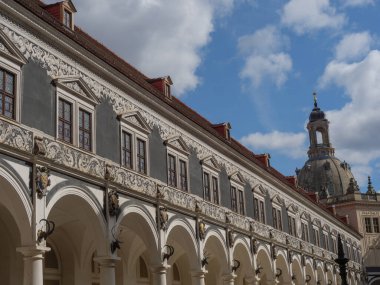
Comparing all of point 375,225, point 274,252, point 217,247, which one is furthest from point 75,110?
point 375,225

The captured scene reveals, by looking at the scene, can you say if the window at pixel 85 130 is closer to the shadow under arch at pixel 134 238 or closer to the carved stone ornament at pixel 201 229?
the shadow under arch at pixel 134 238

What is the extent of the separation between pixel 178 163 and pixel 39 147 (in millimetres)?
8725

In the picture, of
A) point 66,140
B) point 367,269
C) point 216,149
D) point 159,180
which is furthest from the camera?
point 367,269

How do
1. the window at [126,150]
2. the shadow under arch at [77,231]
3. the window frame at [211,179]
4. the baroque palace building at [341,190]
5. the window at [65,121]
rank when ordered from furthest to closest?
the baroque palace building at [341,190] → the window frame at [211,179] → the window at [126,150] → the shadow under arch at [77,231] → the window at [65,121]

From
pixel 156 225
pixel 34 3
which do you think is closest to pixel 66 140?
pixel 34 3

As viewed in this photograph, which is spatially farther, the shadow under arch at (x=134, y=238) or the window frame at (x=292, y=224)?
the window frame at (x=292, y=224)

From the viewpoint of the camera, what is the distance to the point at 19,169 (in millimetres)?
14266

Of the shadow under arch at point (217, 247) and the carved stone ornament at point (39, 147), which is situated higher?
the carved stone ornament at point (39, 147)

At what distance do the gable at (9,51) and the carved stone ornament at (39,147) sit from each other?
186 cm

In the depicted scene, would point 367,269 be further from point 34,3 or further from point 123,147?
point 34,3

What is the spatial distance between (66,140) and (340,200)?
5361 cm

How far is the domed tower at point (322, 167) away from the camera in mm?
83500

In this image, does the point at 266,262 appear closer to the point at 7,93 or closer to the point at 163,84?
the point at 163,84

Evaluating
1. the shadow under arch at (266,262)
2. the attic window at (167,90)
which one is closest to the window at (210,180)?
the attic window at (167,90)
